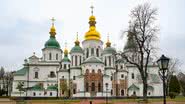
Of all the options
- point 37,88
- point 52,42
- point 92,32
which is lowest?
point 37,88

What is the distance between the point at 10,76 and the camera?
99625 mm

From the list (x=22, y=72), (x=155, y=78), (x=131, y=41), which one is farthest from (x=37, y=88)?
(x=131, y=41)

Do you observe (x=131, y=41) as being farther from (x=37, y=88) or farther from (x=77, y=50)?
(x=37, y=88)

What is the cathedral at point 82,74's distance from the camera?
7156 cm

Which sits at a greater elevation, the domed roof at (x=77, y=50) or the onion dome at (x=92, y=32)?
the onion dome at (x=92, y=32)

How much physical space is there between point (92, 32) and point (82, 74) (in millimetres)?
14401

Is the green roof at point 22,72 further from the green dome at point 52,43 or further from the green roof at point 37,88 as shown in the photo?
the green dome at point 52,43

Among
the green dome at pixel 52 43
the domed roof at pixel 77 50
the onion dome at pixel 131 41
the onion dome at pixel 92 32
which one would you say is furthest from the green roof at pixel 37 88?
the onion dome at pixel 131 41

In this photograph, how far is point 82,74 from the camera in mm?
72688

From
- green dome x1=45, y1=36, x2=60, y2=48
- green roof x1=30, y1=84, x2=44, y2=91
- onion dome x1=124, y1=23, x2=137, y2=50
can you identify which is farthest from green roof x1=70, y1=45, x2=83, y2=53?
onion dome x1=124, y1=23, x2=137, y2=50

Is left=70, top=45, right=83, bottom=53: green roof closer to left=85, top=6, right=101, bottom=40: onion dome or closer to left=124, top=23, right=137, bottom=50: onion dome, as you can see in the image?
left=85, top=6, right=101, bottom=40: onion dome

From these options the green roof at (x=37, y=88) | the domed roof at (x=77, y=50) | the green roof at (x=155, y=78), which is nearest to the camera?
the green roof at (x=37, y=88)

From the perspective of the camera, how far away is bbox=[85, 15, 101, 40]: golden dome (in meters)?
81.1

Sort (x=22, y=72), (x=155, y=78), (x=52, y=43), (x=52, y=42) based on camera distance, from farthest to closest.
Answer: (x=52, y=42)
(x=52, y=43)
(x=22, y=72)
(x=155, y=78)
